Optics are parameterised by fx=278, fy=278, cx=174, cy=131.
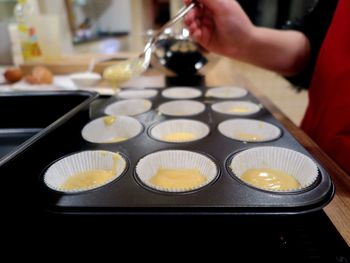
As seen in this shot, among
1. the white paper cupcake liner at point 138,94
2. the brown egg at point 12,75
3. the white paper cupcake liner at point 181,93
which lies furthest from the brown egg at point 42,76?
the white paper cupcake liner at point 181,93

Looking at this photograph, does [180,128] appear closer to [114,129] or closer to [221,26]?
[114,129]

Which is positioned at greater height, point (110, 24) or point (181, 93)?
point (110, 24)

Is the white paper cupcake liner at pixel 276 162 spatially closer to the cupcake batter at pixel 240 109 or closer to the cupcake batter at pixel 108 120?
the cupcake batter at pixel 240 109

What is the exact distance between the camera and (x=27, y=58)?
1.48 metres

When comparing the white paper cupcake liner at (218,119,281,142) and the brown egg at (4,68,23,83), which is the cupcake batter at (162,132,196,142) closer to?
the white paper cupcake liner at (218,119,281,142)

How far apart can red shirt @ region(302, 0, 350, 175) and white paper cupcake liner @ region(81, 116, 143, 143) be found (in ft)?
1.73

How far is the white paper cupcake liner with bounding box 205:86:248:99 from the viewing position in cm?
103

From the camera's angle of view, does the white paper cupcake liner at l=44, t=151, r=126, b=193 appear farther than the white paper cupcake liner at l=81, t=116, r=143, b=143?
No

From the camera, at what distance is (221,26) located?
3.30 ft

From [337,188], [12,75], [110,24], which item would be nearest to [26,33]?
[12,75]

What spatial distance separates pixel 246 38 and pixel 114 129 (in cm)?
58

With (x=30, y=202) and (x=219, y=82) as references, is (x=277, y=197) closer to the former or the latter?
(x=30, y=202)

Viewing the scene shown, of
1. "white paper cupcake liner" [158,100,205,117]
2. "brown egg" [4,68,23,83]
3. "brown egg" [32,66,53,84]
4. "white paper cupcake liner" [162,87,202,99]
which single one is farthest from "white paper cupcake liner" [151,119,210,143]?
"brown egg" [4,68,23,83]

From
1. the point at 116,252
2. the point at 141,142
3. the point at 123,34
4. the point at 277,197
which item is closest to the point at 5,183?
the point at 116,252
